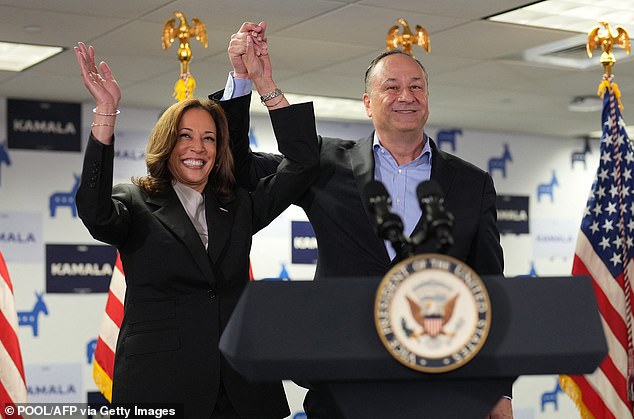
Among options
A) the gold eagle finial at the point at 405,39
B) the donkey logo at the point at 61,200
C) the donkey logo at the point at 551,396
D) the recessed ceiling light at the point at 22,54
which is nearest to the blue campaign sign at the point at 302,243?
the donkey logo at the point at 61,200

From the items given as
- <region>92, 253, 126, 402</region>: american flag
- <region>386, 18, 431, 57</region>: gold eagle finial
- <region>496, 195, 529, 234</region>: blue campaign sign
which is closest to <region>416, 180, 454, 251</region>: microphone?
<region>386, 18, 431, 57</region>: gold eagle finial

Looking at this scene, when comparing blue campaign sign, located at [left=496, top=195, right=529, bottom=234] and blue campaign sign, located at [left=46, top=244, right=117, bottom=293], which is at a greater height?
blue campaign sign, located at [left=496, top=195, right=529, bottom=234]

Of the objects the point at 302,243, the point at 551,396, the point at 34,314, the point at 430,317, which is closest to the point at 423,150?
the point at 430,317

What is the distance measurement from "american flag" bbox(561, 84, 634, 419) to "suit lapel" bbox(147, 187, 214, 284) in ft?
9.99

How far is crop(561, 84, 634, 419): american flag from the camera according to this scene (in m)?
4.85

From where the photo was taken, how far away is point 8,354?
4.88 metres

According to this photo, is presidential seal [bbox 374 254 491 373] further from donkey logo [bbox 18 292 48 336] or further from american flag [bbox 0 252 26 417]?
donkey logo [bbox 18 292 48 336]

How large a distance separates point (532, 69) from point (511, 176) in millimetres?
3196

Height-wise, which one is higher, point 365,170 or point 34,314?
point 365,170

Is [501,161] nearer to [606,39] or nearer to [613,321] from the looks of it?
[606,39]

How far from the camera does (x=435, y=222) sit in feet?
5.05

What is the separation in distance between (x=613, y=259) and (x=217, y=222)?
3.02 m

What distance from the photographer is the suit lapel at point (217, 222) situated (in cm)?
233

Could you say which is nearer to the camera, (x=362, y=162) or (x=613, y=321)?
(x=362, y=162)
